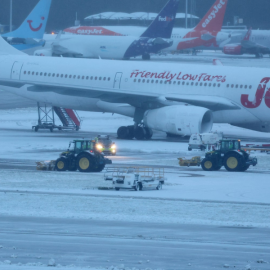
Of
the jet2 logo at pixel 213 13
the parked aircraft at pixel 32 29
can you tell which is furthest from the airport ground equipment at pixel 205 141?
the jet2 logo at pixel 213 13

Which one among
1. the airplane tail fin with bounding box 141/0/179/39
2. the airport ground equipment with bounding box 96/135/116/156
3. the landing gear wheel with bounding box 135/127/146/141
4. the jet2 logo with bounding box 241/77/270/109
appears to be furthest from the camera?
the airplane tail fin with bounding box 141/0/179/39

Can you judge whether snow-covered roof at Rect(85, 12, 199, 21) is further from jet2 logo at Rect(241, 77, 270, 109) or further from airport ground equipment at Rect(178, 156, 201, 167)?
airport ground equipment at Rect(178, 156, 201, 167)

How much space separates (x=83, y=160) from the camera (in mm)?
24688

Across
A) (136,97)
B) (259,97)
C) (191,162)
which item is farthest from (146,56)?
(191,162)

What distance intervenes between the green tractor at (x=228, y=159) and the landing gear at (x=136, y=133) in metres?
10.8

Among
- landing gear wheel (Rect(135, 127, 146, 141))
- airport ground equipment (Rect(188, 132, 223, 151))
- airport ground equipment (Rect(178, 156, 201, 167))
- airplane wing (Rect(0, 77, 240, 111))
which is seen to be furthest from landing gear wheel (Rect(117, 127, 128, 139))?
airport ground equipment (Rect(178, 156, 201, 167))

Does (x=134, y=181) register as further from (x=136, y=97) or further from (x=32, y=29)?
(x=32, y=29)

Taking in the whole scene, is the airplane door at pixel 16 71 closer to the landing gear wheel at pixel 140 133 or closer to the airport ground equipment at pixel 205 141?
the landing gear wheel at pixel 140 133

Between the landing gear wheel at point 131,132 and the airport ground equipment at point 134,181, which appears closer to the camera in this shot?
the airport ground equipment at point 134,181

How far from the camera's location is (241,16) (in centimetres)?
15350

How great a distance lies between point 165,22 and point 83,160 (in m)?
65.7

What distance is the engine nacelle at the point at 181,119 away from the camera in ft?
110

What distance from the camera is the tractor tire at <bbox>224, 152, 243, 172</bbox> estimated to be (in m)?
25.0

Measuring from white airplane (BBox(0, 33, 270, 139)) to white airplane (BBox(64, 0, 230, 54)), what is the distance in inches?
2453
